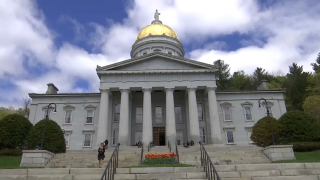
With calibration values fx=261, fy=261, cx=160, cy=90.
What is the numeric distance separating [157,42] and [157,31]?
3.02 m

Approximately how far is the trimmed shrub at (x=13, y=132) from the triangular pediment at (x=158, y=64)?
13.5m

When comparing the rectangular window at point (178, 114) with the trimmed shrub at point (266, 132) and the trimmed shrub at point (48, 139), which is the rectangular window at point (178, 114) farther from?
the trimmed shrub at point (48, 139)

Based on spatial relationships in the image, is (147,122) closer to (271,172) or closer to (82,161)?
(82,161)

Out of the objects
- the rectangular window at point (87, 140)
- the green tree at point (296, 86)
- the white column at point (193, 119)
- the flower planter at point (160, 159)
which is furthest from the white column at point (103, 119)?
the green tree at point (296, 86)

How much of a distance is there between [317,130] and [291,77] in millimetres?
40828

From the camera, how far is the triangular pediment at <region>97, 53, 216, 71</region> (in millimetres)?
35250

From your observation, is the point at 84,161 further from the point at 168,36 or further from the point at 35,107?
the point at 168,36

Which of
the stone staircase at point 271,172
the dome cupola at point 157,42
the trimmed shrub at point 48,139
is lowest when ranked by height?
the stone staircase at point 271,172

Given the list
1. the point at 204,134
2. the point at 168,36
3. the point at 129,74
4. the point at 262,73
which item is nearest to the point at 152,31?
the point at 168,36

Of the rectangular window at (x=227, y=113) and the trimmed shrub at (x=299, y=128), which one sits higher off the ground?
the rectangular window at (x=227, y=113)

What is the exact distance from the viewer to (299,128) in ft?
76.2

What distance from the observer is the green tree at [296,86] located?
48.9 m

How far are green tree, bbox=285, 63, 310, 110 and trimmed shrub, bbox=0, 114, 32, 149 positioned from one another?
144 feet

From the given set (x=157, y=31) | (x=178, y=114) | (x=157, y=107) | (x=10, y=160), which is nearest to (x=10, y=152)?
(x=10, y=160)
